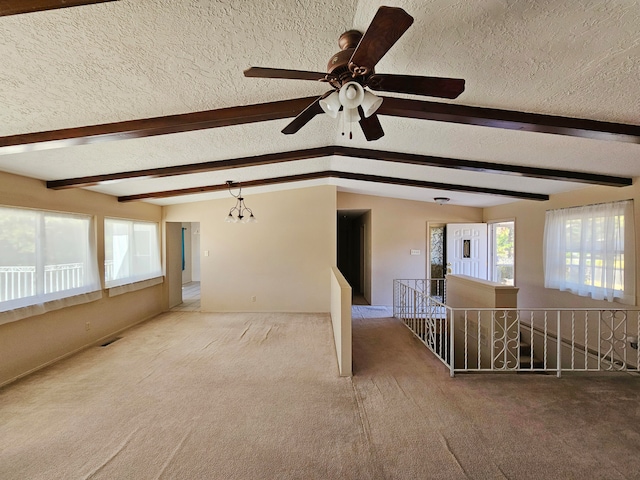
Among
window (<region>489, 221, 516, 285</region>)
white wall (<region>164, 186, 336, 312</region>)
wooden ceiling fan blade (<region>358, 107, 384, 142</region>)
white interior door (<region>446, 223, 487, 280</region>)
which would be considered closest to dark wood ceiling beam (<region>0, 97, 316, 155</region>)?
wooden ceiling fan blade (<region>358, 107, 384, 142</region>)

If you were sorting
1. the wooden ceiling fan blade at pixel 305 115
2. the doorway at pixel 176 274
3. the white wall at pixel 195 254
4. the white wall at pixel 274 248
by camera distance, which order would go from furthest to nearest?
1. the white wall at pixel 195 254
2. the doorway at pixel 176 274
3. the white wall at pixel 274 248
4. the wooden ceiling fan blade at pixel 305 115

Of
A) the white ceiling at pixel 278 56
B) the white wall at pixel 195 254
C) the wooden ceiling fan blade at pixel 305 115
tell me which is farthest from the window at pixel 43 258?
the white wall at pixel 195 254

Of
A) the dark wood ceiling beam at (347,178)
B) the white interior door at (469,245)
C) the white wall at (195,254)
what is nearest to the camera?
the dark wood ceiling beam at (347,178)

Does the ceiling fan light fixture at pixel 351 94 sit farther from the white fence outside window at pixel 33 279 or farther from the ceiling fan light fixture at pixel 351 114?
the white fence outside window at pixel 33 279

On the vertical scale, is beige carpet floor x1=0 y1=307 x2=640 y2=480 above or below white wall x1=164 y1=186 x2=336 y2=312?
below

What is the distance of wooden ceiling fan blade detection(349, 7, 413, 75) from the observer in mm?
1061

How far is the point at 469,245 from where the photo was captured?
21.5ft

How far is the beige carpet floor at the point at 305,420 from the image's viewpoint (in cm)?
188

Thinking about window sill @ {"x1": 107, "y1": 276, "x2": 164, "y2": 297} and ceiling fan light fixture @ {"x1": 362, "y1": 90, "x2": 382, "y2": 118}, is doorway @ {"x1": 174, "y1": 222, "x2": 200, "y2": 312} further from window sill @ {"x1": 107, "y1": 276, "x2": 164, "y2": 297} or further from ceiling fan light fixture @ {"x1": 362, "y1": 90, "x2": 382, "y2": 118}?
ceiling fan light fixture @ {"x1": 362, "y1": 90, "x2": 382, "y2": 118}

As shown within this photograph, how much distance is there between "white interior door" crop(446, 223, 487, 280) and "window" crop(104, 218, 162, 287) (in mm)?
6332

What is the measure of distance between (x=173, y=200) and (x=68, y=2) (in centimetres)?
506

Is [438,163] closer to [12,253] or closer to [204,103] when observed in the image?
[204,103]

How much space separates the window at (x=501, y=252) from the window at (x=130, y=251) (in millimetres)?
7306

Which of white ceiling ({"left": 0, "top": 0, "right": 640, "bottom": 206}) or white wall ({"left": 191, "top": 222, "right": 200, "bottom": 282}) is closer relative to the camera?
white ceiling ({"left": 0, "top": 0, "right": 640, "bottom": 206})
